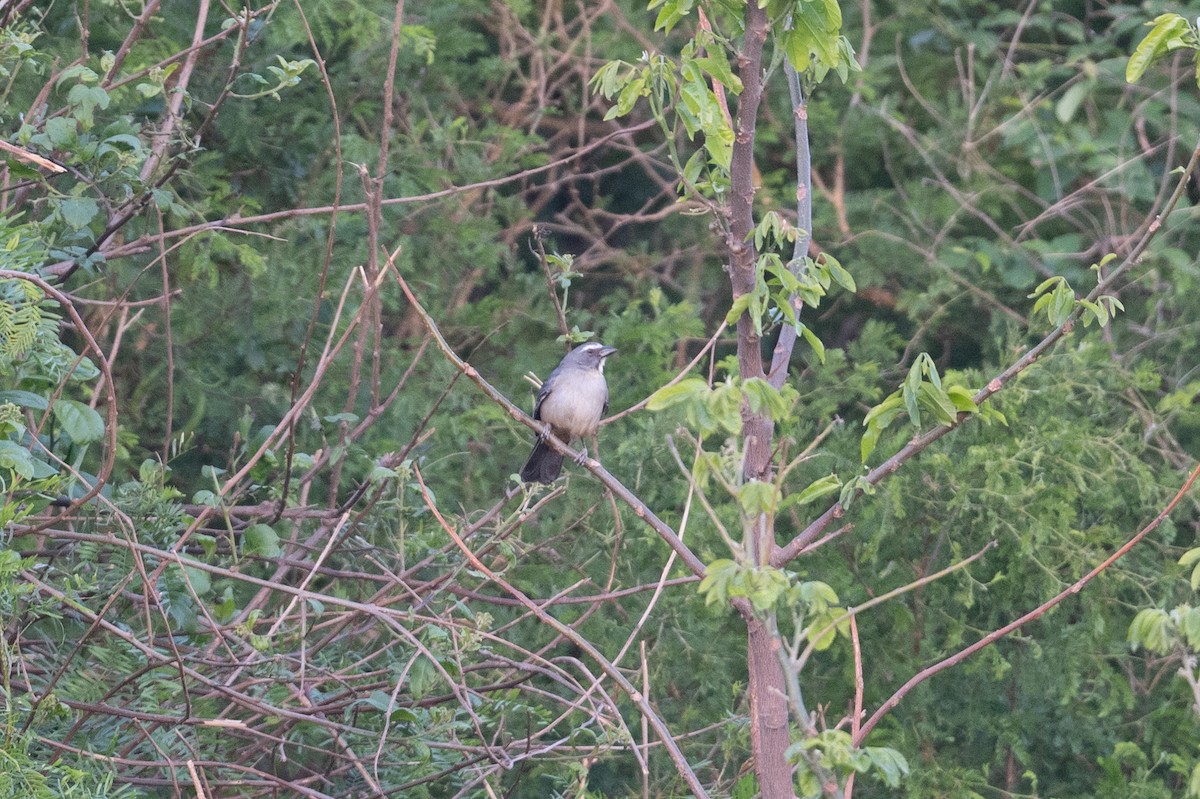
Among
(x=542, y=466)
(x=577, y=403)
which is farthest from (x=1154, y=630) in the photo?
(x=577, y=403)

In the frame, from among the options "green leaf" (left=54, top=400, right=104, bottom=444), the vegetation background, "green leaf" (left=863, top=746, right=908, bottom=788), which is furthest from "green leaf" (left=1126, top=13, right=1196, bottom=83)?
"green leaf" (left=54, top=400, right=104, bottom=444)

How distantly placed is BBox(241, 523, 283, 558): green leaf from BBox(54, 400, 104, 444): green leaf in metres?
0.51

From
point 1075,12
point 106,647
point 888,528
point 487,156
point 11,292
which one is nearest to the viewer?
point 11,292

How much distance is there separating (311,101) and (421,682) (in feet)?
13.4

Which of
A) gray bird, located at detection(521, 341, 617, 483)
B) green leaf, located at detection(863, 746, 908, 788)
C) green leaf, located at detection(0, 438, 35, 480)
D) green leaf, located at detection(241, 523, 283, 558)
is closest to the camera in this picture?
green leaf, located at detection(863, 746, 908, 788)

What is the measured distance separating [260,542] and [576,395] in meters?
2.34

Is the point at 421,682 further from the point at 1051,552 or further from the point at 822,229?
the point at 822,229

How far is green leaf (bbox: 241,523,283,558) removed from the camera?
405 cm

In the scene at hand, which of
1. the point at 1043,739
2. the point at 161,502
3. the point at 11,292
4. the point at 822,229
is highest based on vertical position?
the point at 11,292

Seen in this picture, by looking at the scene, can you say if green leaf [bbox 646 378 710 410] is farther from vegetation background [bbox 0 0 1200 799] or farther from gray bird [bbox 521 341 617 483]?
gray bird [bbox 521 341 617 483]

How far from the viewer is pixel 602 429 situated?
621cm

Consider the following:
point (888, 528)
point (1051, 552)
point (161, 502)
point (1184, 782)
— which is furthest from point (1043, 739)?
point (161, 502)

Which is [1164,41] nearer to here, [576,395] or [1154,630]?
[1154,630]

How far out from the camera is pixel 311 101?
703 cm
